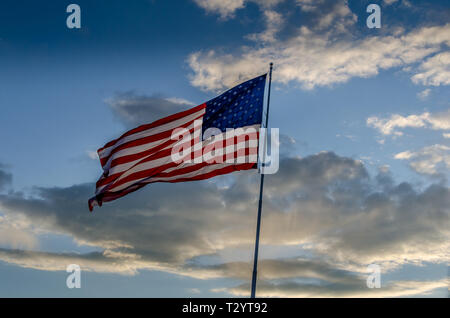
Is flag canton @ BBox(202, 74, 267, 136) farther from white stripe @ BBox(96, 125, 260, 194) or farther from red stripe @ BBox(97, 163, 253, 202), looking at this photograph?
red stripe @ BBox(97, 163, 253, 202)

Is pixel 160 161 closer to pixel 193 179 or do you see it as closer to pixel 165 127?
pixel 165 127

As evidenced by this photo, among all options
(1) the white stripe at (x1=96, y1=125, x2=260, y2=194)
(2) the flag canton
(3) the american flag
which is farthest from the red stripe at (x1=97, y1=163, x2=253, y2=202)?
(2) the flag canton

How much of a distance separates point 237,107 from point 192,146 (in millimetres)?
3095

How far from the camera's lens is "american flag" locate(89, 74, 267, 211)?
2464cm

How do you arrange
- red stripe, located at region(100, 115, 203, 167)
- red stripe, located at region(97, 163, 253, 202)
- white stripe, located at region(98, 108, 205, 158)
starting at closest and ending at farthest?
red stripe, located at region(97, 163, 253, 202)
red stripe, located at region(100, 115, 203, 167)
white stripe, located at region(98, 108, 205, 158)

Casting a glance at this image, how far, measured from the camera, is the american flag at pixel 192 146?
2464 cm

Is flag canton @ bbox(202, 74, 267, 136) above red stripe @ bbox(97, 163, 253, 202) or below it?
above

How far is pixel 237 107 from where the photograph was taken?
2589 centimetres

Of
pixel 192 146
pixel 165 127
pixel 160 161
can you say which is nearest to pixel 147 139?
pixel 165 127

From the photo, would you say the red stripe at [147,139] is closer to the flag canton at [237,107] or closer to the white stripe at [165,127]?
the white stripe at [165,127]

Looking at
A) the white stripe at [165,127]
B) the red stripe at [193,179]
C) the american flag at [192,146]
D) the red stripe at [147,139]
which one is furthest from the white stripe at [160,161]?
the white stripe at [165,127]

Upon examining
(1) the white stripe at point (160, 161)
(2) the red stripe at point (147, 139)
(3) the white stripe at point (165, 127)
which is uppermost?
(3) the white stripe at point (165, 127)
